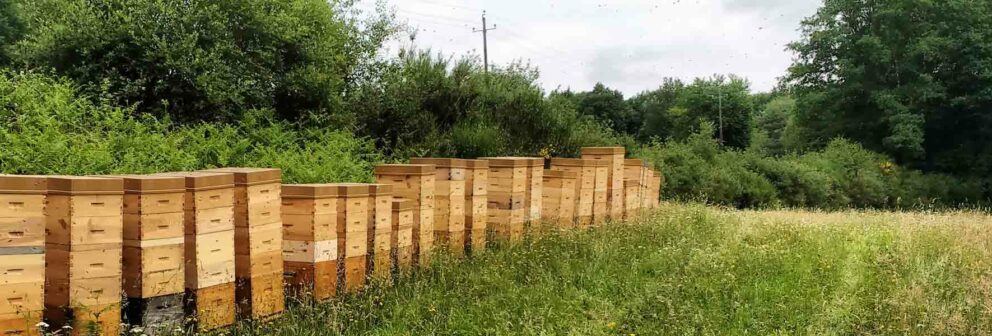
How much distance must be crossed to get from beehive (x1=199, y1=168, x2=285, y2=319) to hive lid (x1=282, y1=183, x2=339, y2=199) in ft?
0.83

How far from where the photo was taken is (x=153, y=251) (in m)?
3.73

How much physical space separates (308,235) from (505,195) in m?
2.60

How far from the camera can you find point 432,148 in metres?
11.8

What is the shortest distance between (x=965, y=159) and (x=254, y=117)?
36038 mm

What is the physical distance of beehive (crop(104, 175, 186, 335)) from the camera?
3697mm

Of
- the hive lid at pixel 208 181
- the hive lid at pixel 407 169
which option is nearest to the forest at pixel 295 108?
the hive lid at pixel 407 169

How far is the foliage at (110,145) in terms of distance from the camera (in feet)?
21.2

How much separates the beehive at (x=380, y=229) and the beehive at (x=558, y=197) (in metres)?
2.52

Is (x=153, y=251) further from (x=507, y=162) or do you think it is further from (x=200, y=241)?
(x=507, y=162)

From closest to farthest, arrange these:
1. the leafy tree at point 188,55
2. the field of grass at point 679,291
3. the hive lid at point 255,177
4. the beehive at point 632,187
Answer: the hive lid at point 255,177 < the field of grass at point 679,291 < the beehive at point 632,187 < the leafy tree at point 188,55

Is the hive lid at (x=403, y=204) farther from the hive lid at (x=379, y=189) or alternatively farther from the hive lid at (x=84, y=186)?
the hive lid at (x=84, y=186)

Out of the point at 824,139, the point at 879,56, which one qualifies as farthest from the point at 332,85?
the point at 824,139

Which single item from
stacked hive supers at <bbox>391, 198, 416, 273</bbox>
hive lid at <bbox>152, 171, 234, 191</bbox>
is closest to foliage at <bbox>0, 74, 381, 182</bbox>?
stacked hive supers at <bbox>391, 198, 416, 273</bbox>

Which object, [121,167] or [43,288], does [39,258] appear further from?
[121,167]
